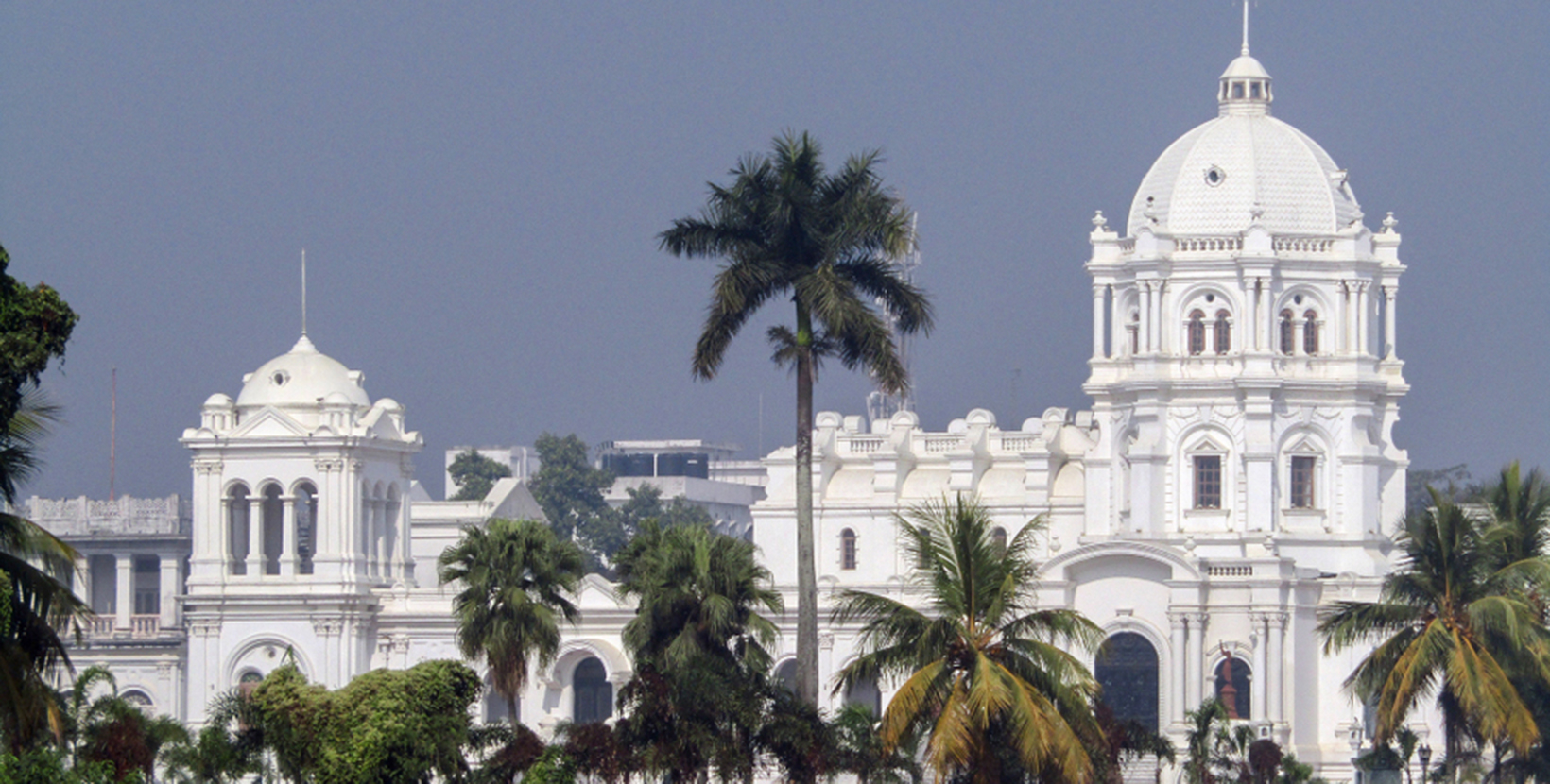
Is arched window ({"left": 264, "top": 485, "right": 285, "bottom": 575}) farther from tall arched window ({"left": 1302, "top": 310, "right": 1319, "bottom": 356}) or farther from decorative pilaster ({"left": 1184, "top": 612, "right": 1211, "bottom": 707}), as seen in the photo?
tall arched window ({"left": 1302, "top": 310, "right": 1319, "bottom": 356})

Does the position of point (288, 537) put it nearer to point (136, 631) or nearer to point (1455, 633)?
point (136, 631)

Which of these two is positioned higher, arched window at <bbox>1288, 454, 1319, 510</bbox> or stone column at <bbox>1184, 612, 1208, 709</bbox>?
arched window at <bbox>1288, 454, 1319, 510</bbox>

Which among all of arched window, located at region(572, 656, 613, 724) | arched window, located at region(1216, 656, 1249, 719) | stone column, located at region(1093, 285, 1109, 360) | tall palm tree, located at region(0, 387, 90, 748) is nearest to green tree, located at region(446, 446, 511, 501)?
arched window, located at region(572, 656, 613, 724)

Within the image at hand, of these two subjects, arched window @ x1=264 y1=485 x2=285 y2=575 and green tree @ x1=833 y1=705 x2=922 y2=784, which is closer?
green tree @ x1=833 y1=705 x2=922 y2=784

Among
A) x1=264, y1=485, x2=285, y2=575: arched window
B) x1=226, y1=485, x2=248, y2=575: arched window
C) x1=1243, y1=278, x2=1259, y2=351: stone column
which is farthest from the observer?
x1=264, y1=485, x2=285, y2=575: arched window

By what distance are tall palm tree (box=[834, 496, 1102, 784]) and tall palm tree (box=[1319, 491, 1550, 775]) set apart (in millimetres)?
10092

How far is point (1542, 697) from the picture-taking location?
64438mm

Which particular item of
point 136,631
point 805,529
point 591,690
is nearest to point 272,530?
point 136,631

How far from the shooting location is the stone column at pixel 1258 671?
86.5 m

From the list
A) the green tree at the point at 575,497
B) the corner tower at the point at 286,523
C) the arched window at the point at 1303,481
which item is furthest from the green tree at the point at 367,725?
the green tree at the point at 575,497

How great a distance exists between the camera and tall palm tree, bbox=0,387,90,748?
42.8 meters

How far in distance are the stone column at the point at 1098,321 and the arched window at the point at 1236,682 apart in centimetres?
1035

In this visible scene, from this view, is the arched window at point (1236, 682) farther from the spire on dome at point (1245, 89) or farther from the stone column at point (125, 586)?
the stone column at point (125, 586)

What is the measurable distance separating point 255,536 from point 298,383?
14.8 ft
